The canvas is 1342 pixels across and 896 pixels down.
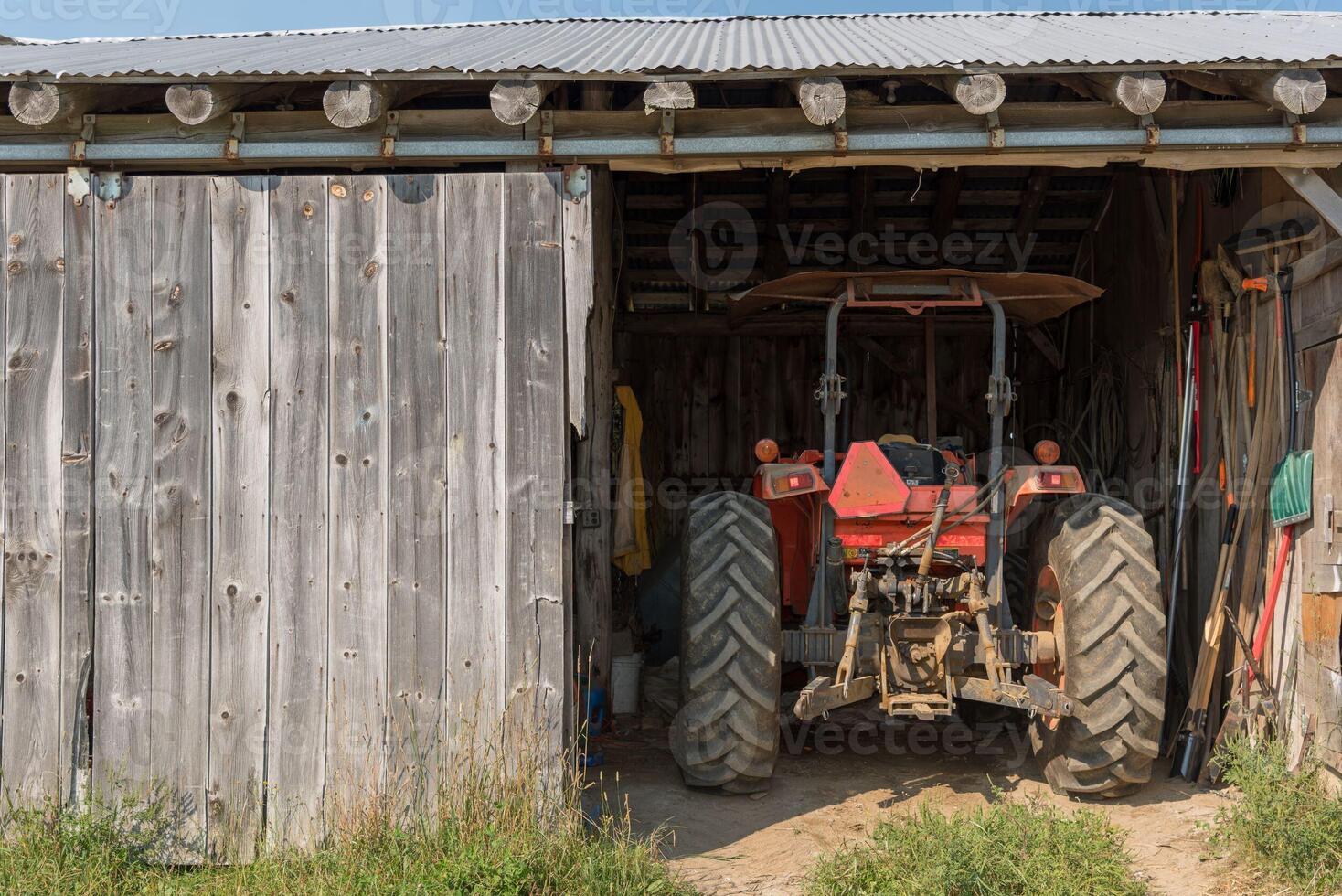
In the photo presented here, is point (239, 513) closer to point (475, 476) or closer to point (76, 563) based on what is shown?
point (76, 563)

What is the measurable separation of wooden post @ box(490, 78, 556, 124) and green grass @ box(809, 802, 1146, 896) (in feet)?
10.0

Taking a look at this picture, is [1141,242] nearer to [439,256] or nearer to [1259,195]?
[1259,195]

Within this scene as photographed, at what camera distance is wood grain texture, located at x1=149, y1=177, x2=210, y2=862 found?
4.43 m

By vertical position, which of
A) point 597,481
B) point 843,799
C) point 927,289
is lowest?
point 843,799

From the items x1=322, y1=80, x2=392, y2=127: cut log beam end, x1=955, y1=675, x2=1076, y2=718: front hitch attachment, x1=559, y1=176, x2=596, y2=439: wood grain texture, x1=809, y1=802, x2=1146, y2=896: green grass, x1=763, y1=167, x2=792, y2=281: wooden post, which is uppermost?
x1=763, y1=167, x2=792, y2=281: wooden post

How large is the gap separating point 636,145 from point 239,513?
213cm

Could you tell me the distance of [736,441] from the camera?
31.4 feet

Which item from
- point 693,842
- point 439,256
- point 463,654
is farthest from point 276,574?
point 693,842

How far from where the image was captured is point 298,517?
445 cm

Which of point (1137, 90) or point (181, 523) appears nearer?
point (1137, 90)

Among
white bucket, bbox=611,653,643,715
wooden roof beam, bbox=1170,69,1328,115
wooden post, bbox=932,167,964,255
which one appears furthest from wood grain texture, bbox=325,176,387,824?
wooden post, bbox=932,167,964,255

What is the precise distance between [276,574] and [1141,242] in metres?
5.86

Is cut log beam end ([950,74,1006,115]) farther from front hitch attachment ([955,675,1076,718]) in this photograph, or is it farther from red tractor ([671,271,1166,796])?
front hitch attachment ([955,675,1076,718])

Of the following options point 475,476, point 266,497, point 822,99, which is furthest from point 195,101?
point 822,99
